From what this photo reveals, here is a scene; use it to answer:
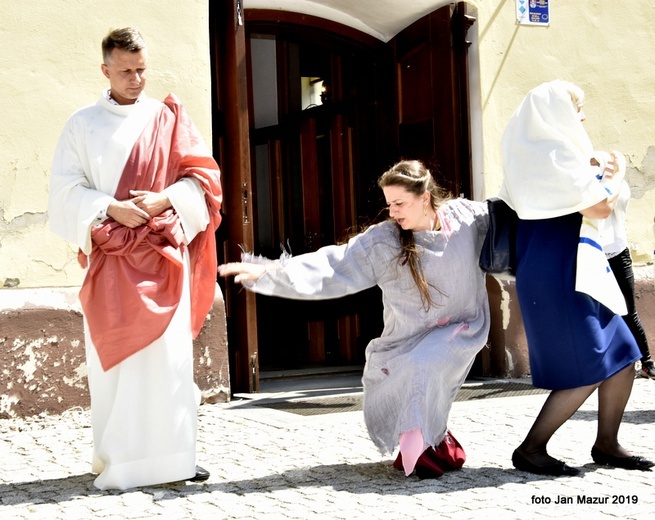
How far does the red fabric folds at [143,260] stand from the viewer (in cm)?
381

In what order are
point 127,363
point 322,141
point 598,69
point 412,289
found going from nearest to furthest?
point 127,363 → point 412,289 → point 598,69 → point 322,141

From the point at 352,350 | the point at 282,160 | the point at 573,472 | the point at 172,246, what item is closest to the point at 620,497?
the point at 573,472

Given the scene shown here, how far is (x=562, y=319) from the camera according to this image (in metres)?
3.78

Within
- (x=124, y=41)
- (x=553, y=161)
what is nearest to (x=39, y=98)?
(x=124, y=41)

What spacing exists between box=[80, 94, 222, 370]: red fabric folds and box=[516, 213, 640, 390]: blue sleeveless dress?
139 centimetres

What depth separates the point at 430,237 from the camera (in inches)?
157

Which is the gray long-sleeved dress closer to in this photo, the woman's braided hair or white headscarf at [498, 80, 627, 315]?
the woman's braided hair

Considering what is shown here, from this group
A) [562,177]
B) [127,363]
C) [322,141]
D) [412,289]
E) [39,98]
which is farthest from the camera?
[322,141]

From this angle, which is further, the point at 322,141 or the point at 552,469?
the point at 322,141

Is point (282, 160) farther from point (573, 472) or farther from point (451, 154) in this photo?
point (573, 472)

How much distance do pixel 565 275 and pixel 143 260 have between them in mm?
1668

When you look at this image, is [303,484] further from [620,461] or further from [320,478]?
[620,461]

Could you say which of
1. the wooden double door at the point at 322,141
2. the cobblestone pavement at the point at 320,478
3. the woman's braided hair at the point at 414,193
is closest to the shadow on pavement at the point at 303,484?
the cobblestone pavement at the point at 320,478

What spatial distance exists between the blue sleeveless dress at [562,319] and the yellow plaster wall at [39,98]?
2891 millimetres
